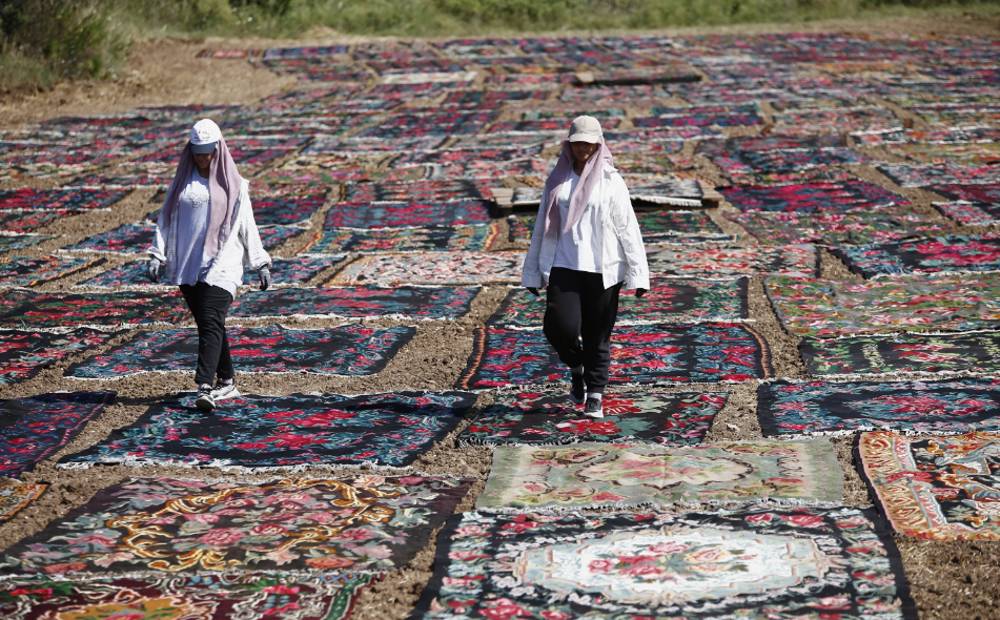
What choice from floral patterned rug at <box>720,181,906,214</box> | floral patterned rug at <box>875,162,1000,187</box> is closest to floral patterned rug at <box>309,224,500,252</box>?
floral patterned rug at <box>720,181,906,214</box>

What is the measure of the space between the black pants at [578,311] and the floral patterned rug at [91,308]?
10.4 ft

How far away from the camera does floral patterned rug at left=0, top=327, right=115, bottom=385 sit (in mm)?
6789

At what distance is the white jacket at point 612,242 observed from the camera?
5281 mm

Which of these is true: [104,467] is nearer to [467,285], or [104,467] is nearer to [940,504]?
[940,504]

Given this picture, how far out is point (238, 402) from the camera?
6.00 m

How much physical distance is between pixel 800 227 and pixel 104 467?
6376 millimetres

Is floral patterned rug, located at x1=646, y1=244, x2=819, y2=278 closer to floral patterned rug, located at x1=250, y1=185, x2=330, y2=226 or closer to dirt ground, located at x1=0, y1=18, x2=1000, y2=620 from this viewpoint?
dirt ground, located at x1=0, y1=18, x2=1000, y2=620

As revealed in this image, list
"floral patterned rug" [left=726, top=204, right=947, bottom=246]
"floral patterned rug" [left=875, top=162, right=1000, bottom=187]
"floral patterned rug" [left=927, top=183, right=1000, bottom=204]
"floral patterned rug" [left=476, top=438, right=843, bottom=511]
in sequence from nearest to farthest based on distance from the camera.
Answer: "floral patterned rug" [left=476, top=438, right=843, bottom=511], "floral patterned rug" [left=726, top=204, right=947, bottom=246], "floral patterned rug" [left=927, top=183, right=1000, bottom=204], "floral patterned rug" [left=875, top=162, right=1000, bottom=187]

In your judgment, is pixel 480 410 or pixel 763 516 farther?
pixel 480 410

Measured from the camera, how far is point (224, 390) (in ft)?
19.6

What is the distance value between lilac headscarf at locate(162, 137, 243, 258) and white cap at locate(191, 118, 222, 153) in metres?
0.04

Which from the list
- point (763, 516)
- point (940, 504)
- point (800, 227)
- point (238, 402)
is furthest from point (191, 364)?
point (800, 227)

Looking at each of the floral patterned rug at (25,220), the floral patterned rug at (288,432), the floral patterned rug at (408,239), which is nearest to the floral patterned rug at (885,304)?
the floral patterned rug at (288,432)

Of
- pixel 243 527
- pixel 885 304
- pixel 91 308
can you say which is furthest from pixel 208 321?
pixel 885 304
